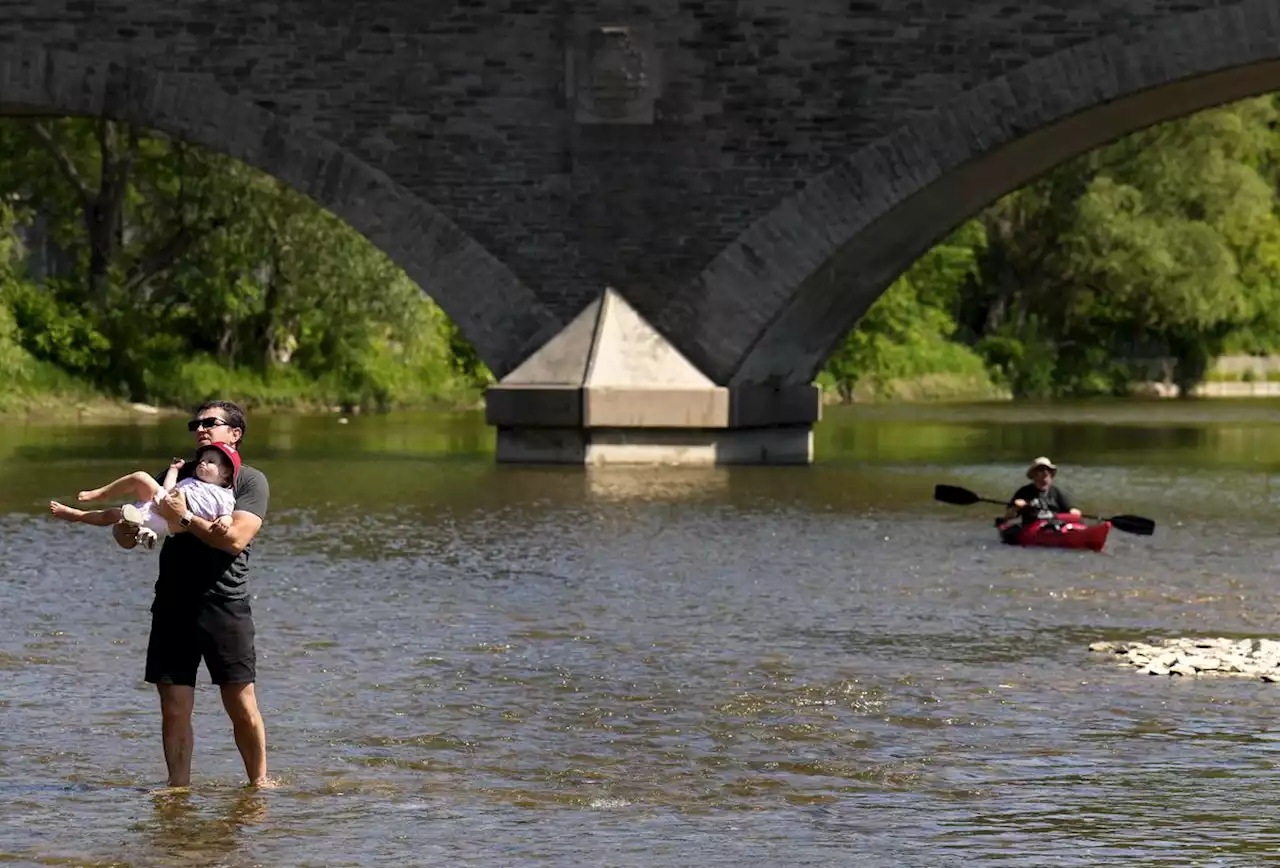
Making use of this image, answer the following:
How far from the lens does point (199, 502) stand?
9.84 m

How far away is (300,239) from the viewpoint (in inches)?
1954

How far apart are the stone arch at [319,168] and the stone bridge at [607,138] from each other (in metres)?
0.03

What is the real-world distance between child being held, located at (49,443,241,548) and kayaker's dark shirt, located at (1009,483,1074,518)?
487 inches

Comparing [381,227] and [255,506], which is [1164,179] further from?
[255,506]

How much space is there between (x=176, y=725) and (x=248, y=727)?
0.84 feet

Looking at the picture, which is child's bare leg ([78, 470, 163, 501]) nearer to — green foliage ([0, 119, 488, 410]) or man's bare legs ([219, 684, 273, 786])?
man's bare legs ([219, 684, 273, 786])

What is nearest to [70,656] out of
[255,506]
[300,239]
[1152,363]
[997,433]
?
[255,506]

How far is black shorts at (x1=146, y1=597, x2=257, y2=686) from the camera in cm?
1007

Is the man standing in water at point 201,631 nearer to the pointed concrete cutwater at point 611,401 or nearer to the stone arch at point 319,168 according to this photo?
the pointed concrete cutwater at point 611,401

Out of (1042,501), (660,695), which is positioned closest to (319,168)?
(1042,501)

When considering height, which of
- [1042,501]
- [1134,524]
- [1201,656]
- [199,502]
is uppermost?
[199,502]

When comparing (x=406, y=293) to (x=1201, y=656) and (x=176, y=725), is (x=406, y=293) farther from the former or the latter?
(x=176, y=725)

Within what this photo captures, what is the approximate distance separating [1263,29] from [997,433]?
16349 millimetres

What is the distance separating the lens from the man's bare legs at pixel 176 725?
32.9 feet
